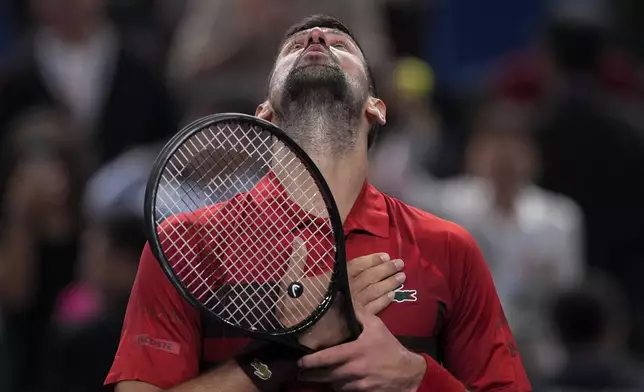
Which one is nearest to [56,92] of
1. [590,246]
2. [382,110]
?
[590,246]

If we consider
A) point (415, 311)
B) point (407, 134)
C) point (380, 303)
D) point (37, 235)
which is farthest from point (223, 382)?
point (407, 134)

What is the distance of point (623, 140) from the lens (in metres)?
7.62

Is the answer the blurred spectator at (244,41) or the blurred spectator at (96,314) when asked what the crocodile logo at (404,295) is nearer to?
the blurred spectator at (96,314)

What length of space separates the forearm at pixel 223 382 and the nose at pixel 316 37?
3.11ft

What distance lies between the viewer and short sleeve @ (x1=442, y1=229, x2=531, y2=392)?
3.78 metres

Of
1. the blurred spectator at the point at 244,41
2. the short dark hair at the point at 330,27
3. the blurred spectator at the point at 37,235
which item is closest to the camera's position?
the short dark hair at the point at 330,27

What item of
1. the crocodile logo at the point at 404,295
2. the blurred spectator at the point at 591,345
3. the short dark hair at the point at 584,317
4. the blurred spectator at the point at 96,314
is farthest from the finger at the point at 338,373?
the short dark hair at the point at 584,317

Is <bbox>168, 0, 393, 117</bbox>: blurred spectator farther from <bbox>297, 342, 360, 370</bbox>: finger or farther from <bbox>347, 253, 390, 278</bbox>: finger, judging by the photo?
<bbox>297, 342, 360, 370</bbox>: finger

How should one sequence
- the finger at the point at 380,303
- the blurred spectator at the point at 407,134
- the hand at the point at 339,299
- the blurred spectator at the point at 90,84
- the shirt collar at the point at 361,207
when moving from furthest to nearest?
1. the blurred spectator at the point at 90,84
2. the blurred spectator at the point at 407,134
3. the shirt collar at the point at 361,207
4. the finger at the point at 380,303
5. the hand at the point at 339,299

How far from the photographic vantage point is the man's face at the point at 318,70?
3.79m

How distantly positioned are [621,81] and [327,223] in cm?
520

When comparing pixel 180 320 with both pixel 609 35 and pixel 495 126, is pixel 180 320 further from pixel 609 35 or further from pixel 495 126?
pixel 609 35

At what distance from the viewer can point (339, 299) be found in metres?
3.50

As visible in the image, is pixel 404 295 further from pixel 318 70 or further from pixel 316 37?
pixel 316 37
